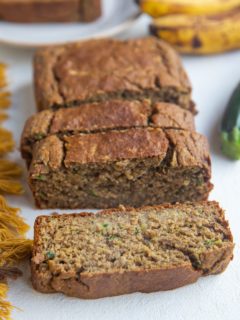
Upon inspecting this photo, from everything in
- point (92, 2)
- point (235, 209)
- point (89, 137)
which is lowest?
point (235, 209)

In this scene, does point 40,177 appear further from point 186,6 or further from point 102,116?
→ point 186,6

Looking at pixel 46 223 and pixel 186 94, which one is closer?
pixel 46 223

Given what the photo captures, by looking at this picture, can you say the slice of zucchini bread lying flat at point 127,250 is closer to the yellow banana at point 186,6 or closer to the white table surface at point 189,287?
the white table surface at point 189,287

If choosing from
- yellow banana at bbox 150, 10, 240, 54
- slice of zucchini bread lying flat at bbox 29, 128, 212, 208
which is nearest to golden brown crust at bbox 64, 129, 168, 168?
slice of zucchini bread lying flat at bbox 29, 128, 212, 208

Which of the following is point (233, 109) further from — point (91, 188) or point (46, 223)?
point (46, 223)

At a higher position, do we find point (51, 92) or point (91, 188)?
point (51, 92)

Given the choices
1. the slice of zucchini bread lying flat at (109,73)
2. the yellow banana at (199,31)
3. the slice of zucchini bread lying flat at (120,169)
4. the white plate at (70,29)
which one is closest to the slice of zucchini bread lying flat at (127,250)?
the slice of zucchini bread lying flat at (120,169)

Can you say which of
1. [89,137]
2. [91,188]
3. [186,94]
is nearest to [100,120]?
[89,137]
